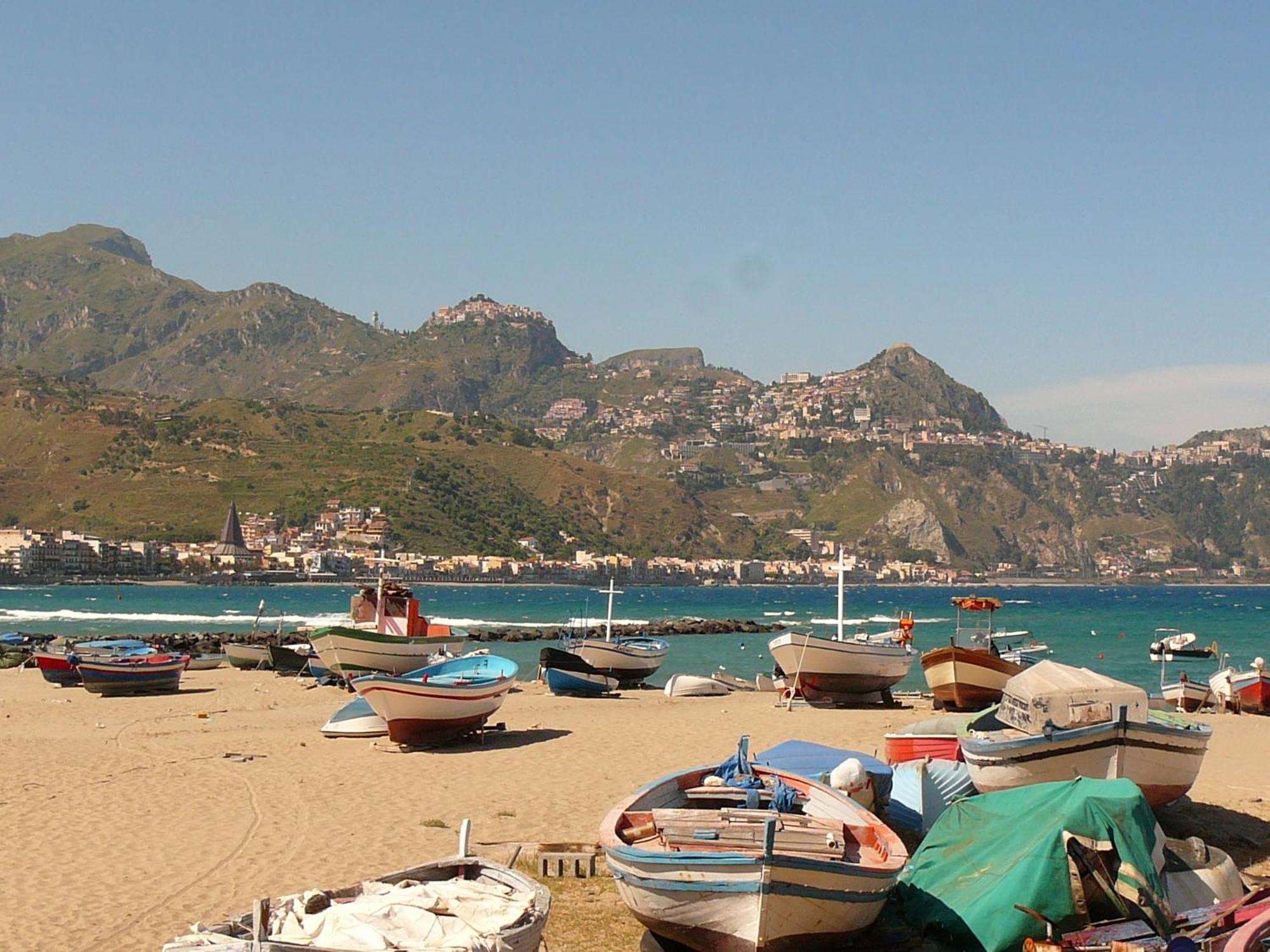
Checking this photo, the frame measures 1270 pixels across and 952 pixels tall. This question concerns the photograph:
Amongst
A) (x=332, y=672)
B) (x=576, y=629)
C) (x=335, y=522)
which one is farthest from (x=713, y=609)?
(x=332, y=672)

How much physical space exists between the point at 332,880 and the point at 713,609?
118905 mm

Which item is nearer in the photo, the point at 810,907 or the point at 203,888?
the point at 810,907

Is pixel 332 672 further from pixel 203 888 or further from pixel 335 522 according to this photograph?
pixel 335 522

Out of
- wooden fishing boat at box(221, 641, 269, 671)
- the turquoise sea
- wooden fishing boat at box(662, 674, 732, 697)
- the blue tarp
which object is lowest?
the turquoise sea

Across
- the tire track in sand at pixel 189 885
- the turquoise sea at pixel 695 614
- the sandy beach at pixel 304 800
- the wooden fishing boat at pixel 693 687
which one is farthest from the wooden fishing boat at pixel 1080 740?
the turquoise sea at pixel 695 614

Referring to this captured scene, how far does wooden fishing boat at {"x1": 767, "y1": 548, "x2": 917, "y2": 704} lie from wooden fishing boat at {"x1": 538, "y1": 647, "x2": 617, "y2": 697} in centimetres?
635

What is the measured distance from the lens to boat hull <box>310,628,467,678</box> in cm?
3077

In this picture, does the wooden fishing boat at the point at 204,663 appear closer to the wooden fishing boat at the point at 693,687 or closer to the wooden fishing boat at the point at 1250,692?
the wooden fishing boat at the point at 693,687

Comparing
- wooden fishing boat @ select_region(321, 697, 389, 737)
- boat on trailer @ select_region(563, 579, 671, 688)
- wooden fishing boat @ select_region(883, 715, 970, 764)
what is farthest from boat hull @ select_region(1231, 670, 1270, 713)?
wooden fishing boat @ select_region(321, 697, 389, 737)

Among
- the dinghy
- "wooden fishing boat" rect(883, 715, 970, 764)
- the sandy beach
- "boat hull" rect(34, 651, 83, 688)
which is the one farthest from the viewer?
the dinghy

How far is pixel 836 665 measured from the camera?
30781 millimetres

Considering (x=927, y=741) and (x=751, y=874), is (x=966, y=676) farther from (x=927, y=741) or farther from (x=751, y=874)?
(x=751, y=874)

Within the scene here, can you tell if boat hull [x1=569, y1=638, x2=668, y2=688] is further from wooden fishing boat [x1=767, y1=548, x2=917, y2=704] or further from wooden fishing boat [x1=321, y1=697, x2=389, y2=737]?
wooden fishing boat [x1=321, y1=697, x2=389, y2=737]

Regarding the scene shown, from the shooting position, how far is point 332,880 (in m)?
13.2
